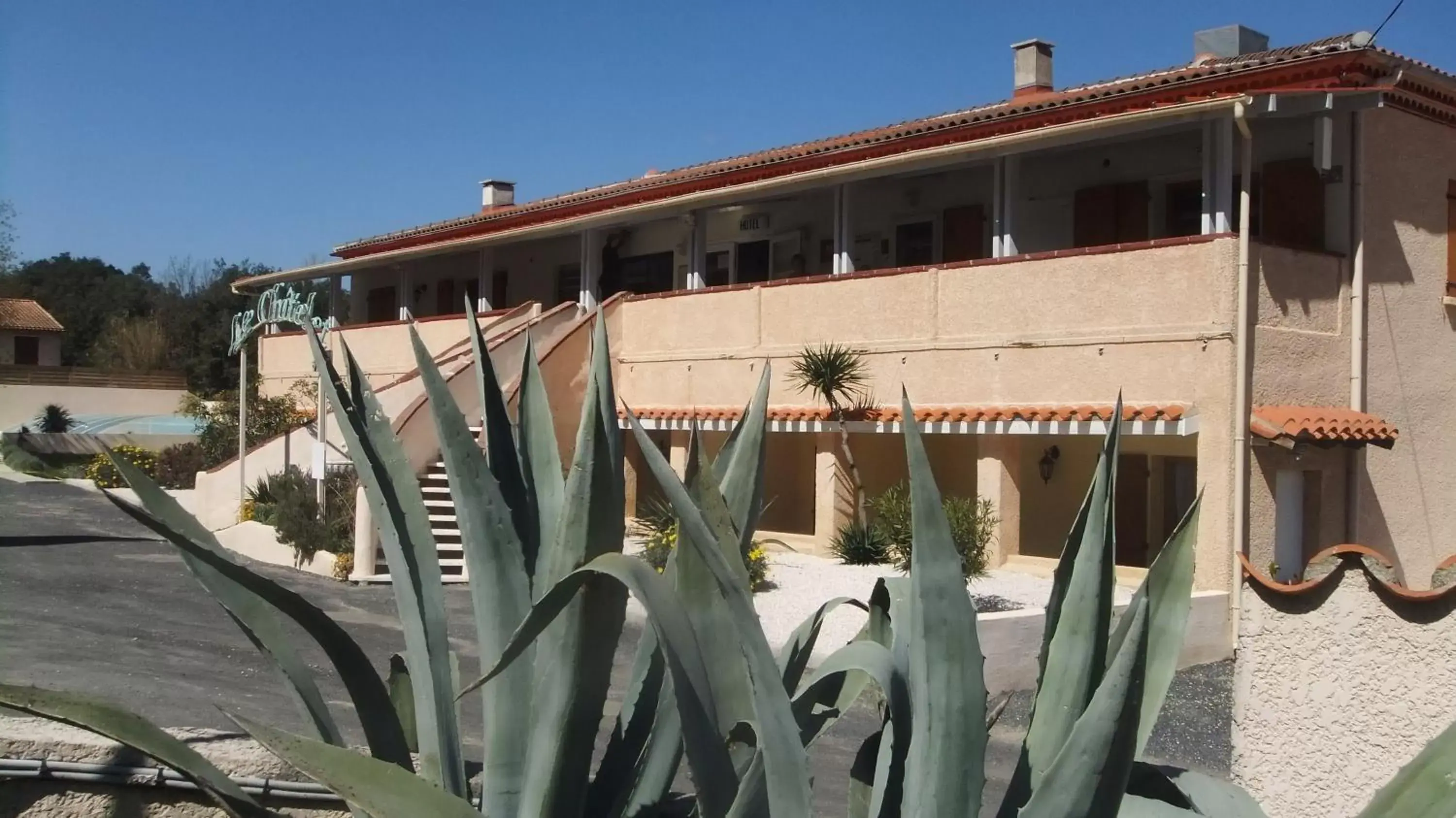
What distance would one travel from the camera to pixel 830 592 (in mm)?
14242

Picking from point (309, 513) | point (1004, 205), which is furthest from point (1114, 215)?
point (309, 513)

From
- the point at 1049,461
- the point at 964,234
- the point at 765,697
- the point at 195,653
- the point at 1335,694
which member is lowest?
the point at 195,653

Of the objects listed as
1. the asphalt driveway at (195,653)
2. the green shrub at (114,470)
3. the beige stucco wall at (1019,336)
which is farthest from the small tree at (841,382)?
the green shrub at (114,470)

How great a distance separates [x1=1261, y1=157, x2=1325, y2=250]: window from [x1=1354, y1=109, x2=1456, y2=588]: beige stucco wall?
0.50 meters

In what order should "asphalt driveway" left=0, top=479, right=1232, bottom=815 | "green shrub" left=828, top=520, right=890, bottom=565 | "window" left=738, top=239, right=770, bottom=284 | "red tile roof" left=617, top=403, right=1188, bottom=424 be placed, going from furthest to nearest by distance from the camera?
"window" left=738, top=239, right=770, bottom=284
"green shrub" left=828, top=520, right=890, bottom=565
"red tile roof" left=617, top=403, right=1188, bottom=424
"asphalt driveway" left=0, top=479, right=1232, bottom=815

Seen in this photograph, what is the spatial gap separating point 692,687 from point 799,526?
1759cm

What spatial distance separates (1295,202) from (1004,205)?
3.21 m

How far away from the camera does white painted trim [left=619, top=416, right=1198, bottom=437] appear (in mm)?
13445

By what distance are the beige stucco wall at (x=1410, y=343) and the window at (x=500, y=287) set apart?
53.5ft

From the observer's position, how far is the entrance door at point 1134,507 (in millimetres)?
16062

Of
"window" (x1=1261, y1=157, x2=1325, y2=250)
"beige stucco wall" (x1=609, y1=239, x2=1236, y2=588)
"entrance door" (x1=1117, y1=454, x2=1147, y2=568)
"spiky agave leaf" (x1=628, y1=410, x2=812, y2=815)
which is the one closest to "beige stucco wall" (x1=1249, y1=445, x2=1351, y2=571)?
"beige stucco wall" (x1=609, y1=239, x2=1236, y2=588)

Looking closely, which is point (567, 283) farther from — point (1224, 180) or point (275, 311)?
point (1224, 180)

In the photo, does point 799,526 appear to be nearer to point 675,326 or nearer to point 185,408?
point 675,326

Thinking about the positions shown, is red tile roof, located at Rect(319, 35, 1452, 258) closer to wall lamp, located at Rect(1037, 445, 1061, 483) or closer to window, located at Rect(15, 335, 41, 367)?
wall lamp, located at Rect(1037, 445, 1061, 483)
